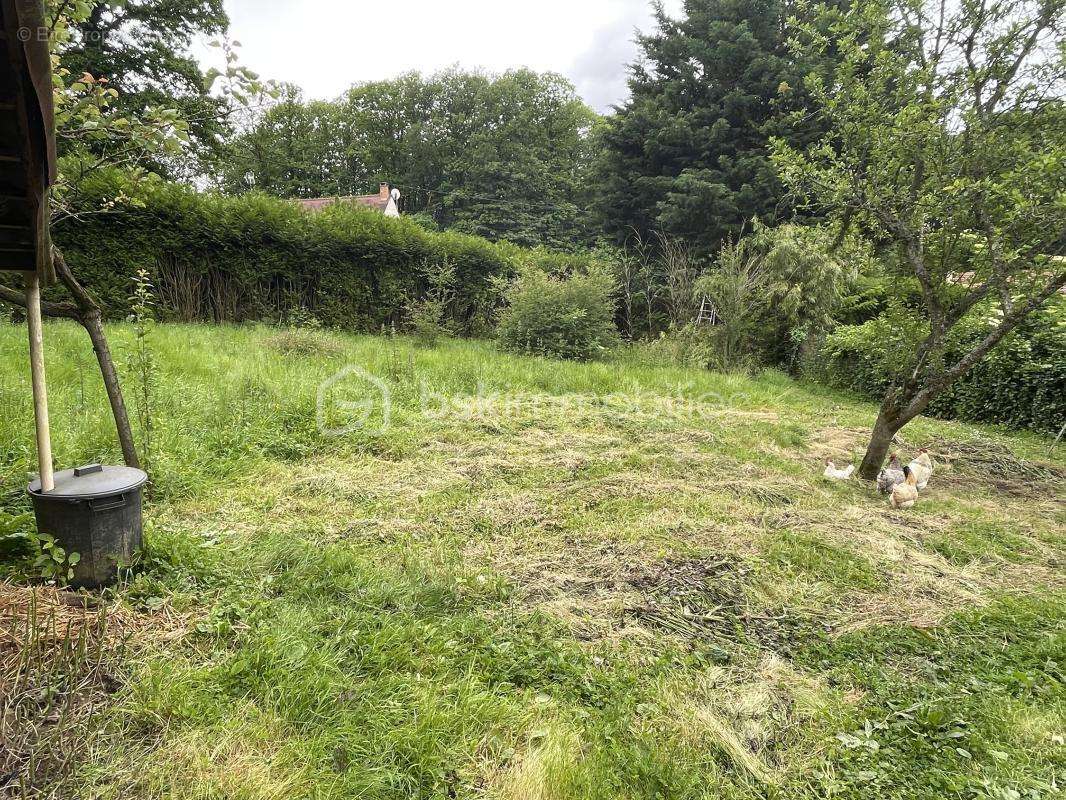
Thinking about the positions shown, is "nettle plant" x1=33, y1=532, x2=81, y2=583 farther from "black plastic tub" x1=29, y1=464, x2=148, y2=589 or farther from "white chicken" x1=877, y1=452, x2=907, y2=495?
"white chicken" x1=877, y1=452, x2=907, y2=495

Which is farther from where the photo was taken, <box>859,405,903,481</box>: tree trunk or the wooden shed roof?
<box>859,405,903,481</box>: tree trunk

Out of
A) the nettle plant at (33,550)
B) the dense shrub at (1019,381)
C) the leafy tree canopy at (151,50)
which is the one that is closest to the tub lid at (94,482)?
the nettle plant at (33,550)

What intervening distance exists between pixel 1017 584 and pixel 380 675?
3.62 m

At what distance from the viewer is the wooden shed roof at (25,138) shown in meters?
1.31

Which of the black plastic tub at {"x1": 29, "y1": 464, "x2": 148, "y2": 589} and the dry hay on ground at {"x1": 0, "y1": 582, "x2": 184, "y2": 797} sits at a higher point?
the black plastic tub at {"x1": 29, "y1": 464, "x2": 148, "y2": 589}

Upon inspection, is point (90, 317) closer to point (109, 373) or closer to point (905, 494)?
point (109, 373)

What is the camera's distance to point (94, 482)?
2.26m

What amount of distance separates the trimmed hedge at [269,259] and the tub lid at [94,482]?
7.56m

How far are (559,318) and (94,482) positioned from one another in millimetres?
8083

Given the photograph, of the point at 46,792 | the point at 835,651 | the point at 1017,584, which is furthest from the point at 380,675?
the point at 1017,584

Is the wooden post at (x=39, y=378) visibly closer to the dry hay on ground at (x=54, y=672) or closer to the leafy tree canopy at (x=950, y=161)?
the dry hay on ground at (x=54, y=672)

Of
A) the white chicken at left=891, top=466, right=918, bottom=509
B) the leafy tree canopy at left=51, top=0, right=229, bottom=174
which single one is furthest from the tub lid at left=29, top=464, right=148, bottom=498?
the leafy tree canopy at left=51, top=0, right=229, bottom=174

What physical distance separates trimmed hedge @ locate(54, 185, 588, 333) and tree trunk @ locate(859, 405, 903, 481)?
8238mm

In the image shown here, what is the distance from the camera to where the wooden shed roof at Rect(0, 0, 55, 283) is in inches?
51.5
